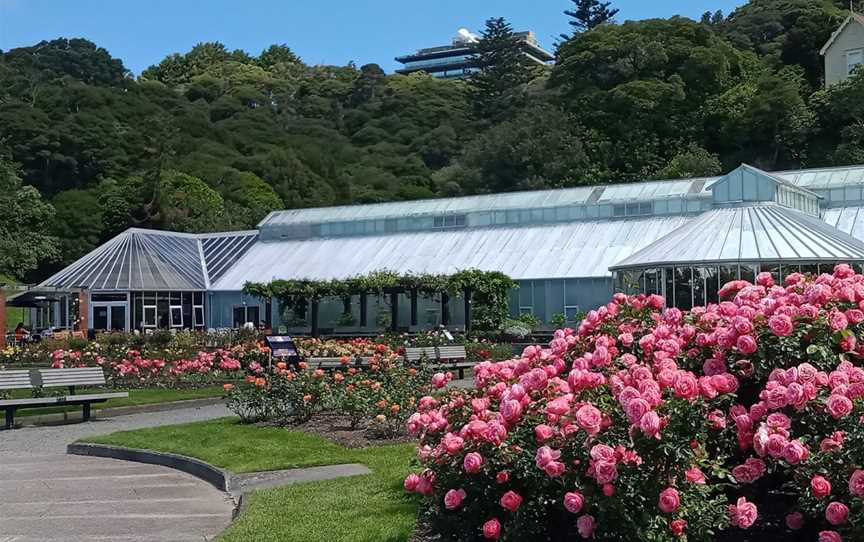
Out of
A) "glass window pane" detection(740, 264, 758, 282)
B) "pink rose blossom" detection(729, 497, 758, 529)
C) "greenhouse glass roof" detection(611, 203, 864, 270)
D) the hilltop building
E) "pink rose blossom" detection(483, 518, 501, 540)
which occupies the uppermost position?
the hilltop building

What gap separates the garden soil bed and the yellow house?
55.1 meters

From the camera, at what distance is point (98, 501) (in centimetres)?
985

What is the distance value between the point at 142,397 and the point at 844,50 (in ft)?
183

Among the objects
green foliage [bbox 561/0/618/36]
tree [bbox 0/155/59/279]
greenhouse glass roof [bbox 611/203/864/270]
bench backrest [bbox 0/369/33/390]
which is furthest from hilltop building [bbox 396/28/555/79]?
bench backrest [bbox 0/369/33/390]

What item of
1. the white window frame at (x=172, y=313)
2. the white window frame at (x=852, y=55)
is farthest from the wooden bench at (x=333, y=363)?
the white window frame at (x=852, y=55)

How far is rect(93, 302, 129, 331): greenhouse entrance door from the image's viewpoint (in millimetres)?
44375

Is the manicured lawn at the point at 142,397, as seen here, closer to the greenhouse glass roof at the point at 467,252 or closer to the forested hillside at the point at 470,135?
the greenhouse glass roof at the point at 467,252

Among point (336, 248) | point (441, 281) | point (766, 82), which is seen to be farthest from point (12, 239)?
point (766, 82)

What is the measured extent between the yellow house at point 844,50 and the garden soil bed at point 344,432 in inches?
2170

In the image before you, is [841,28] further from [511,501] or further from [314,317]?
[511,501]

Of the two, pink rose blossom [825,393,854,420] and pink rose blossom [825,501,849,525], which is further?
pink rose blossom [825,393,854,420]

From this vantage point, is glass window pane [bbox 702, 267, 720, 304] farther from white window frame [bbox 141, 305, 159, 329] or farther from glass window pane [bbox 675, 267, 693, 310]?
white window frame [bbox 141, 305, 159, 329]

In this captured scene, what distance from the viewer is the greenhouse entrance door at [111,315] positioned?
4438cm

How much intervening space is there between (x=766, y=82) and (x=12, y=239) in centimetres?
4461
